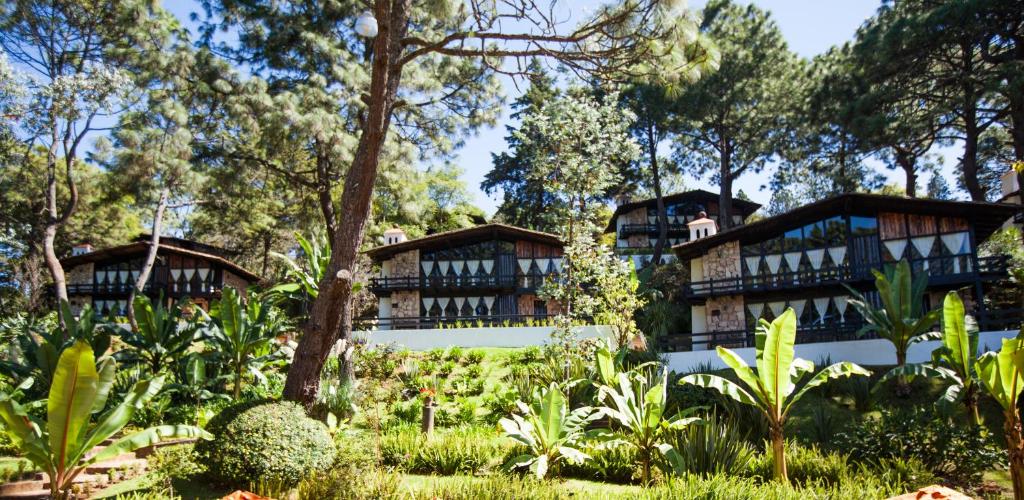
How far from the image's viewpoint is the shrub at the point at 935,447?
31.9 feet

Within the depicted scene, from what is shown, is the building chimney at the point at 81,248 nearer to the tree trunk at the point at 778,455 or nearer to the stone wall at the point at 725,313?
the stone wall at the point at 725,313

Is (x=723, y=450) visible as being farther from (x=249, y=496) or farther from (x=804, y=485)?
(x=249, y=496)

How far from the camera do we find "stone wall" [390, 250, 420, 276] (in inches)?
1127

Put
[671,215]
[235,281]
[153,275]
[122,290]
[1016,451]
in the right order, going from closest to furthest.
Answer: [1016,451] → [122,290] → [153,275] → [235,281] → [671,215]

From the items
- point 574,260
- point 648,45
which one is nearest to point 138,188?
point 574,260

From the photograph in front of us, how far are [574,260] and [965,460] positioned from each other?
832 cm

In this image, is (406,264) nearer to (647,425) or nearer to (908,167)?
(647,425)

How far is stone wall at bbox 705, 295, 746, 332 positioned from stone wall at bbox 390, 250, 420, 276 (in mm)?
12536

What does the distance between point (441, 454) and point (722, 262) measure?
16.9 metres

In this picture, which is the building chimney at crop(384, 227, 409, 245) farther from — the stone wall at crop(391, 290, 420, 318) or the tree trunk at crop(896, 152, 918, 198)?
the tree trunk at crop(896, 152, 918, 198)

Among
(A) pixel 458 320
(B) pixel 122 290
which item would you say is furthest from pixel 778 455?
(B) pixel 122 290

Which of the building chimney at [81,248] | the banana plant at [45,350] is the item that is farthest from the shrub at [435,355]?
the building chimney at [81,248]

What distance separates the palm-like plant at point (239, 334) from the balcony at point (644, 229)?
95.8 feet

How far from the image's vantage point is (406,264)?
28.7 m
